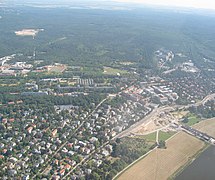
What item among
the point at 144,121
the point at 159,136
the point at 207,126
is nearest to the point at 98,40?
the point at 144,121

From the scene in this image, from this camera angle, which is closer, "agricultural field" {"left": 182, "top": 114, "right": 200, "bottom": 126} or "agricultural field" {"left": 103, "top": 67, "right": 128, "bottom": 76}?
"agricultural field" {"left": 182, "top": 114, "right": 200, "bottom": 126}

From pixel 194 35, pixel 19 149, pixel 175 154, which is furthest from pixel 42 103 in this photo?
pixel 194 35

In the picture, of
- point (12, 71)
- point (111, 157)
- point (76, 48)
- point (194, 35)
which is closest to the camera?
point (111, 157)


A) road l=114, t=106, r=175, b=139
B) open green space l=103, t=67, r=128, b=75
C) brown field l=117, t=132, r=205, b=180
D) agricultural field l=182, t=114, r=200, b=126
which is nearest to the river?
brown field l=117, t=132, r=205, b=180

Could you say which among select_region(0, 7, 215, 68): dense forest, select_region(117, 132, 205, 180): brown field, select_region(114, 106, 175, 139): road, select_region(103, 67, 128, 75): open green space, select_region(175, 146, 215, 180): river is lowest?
select_region(0, 7, 215, 68): dense forest

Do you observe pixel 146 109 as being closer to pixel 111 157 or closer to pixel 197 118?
pixel 197 118

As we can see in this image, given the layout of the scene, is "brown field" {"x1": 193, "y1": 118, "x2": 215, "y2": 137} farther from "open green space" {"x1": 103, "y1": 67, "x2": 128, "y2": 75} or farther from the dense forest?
the dense forest

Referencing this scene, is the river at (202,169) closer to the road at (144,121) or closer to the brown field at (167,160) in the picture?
the brown field at (167,160)
